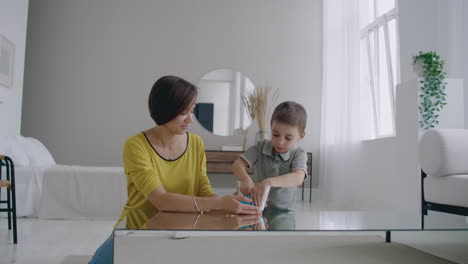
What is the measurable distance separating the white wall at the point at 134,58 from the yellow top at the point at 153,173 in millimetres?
4352

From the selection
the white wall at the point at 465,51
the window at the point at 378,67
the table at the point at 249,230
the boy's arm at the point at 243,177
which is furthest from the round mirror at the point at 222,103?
the table at the point at 249,230

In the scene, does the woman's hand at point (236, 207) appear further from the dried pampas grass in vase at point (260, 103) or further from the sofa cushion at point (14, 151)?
the dried pampas grass in vase at point (260, 103)

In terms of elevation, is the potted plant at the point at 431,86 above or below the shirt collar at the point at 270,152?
above

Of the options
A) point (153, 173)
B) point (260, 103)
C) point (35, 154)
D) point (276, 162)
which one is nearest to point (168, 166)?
point (153, 173)

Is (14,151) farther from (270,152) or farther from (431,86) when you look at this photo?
(431,86)

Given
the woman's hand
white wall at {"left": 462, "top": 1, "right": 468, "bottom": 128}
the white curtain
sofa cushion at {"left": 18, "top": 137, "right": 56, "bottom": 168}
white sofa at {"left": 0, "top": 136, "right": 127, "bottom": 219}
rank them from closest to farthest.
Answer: the woman's hand < white wall at {"left": 462, "top": 1, "right": 468, "bottom": 128} < white sofa at {"left": 0, "top": 136, "right": 127, "bottom": 219} < sofa cushion at {"left": 18, "top": 137, "right": 56, "bottom": 168} < the white curtain

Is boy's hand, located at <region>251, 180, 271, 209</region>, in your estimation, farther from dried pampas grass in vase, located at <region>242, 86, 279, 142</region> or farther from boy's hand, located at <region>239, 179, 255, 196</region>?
dried pampas grass in vase, located at <region>242, 86, 279, 142</region>

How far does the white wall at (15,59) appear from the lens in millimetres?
4641

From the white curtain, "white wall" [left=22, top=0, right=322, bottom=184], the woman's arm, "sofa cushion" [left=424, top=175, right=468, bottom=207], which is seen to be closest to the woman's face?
the woman's arm

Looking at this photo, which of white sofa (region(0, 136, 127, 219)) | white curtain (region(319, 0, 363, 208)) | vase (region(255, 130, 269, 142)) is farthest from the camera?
vase (region(255, 130, 269, 142))

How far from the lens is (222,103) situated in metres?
6.03

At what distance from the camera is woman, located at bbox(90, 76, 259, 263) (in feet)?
4.18

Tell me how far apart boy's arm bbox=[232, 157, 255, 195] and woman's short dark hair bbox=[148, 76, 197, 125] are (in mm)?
370

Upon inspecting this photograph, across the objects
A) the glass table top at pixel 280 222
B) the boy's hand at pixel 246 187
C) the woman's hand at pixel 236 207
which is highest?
the boy's hand at pixel 246 187
